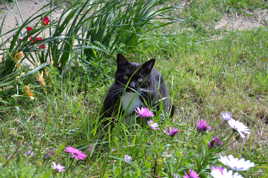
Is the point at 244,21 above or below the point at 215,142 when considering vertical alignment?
below

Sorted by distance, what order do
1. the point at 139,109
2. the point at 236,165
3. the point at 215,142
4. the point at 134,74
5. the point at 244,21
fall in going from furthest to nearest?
the point at 244,21 → the point at 134,74 → the point at 139,109 → the point at 215,142 → the point at 236,165

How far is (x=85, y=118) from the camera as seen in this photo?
292cm

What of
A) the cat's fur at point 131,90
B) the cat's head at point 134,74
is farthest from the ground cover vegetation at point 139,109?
the cat's head at point 134,74

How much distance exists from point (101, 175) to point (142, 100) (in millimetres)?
1052

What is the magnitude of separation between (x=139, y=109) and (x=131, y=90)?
2.35 feet

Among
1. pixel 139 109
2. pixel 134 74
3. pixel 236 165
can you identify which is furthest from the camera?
pixel 134 74

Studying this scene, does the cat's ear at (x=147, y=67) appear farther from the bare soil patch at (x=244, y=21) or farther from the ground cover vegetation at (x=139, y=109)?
the bare soil patch at (x=244, y=21)

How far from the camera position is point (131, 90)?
3.14 m

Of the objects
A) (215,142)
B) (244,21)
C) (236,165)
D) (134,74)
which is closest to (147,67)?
(134,74)

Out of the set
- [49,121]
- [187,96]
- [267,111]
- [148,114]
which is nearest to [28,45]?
[49,121]

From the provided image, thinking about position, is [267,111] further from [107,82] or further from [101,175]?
[101,175]

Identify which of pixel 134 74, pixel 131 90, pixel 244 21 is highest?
pixel 134 74

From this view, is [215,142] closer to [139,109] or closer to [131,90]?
[139,109]

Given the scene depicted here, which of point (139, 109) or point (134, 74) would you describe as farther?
point (134, 74)
